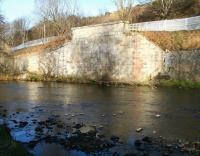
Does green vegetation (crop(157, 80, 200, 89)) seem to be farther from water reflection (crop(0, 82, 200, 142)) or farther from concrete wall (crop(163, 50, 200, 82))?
water reflection (crop(0, 82, 200, 142))

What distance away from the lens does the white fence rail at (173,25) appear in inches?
1776

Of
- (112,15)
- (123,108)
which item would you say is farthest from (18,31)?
(123,108)

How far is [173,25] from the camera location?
1881 inches

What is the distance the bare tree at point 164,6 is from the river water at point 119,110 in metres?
26.7

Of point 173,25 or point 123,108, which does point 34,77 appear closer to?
point 173,25

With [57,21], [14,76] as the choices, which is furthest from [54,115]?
[57,21]

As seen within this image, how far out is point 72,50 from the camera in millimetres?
51594

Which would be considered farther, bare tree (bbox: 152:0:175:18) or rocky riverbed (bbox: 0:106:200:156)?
bare tree (bbox: 152:0:175:18)

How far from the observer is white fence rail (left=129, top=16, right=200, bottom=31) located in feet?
148

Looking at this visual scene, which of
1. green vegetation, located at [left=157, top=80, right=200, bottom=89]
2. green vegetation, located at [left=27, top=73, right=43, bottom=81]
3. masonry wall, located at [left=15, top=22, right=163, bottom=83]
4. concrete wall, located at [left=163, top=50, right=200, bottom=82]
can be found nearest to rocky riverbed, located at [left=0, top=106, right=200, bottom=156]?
green vegetation, located at [left=157, top=80, right=200, bottom=89]

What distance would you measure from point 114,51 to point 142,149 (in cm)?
3146

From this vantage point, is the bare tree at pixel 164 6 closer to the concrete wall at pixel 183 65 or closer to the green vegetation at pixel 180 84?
the concrete wall at pixel 183 65

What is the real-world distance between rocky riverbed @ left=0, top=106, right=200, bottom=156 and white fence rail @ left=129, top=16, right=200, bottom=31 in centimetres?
2709

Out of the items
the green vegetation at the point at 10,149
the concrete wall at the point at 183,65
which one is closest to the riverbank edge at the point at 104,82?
the concrete wall at the point at 183,65
